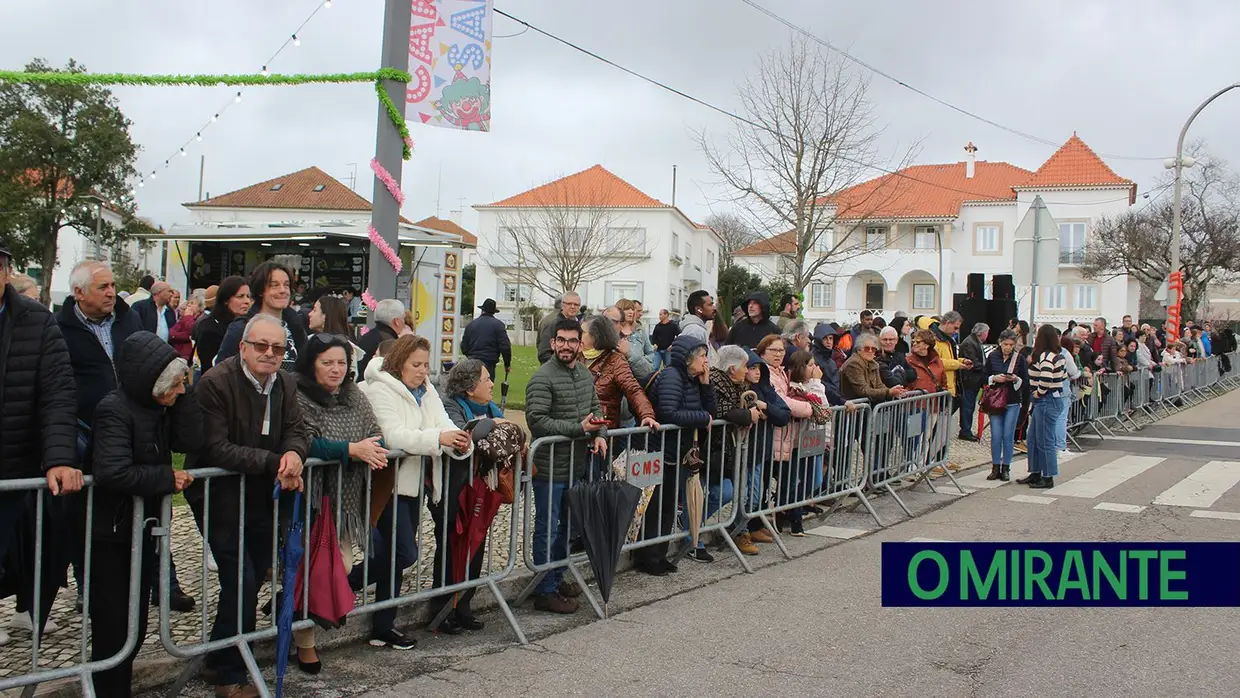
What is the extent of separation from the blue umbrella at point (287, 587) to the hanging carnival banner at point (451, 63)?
4119 millimetres

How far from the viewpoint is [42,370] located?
4.00m

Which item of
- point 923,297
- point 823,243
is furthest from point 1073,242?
point 823,243

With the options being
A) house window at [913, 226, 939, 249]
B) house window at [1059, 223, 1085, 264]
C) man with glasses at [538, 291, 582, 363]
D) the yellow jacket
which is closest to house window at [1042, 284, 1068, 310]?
house window at [1059, 223, 1085, 264]

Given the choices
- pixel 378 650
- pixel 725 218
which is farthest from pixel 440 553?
pixel 725 218

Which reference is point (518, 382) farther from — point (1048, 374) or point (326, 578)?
point (326, 578)

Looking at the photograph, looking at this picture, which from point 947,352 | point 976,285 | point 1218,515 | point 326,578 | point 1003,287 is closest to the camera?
point 326,578

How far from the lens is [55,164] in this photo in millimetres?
39375

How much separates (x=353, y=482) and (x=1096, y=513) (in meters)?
7.44

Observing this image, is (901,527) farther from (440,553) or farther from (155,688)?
(155,688)

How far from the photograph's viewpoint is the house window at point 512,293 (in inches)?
2325

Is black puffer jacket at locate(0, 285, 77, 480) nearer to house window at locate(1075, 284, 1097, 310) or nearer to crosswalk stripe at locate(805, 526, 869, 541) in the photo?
crosswalk stripe at locate(805, 526, 869, 541)

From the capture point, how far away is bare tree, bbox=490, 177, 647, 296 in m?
51.1

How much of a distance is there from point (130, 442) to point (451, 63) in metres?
4.70

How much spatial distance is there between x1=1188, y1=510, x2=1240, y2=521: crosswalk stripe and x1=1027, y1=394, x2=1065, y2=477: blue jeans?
62.4 inches
